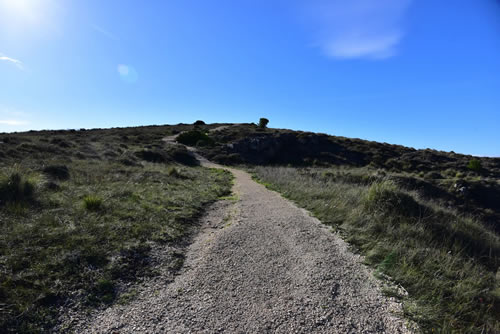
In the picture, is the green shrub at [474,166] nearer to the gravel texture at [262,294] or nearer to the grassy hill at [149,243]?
the grassy hill at [149,243]

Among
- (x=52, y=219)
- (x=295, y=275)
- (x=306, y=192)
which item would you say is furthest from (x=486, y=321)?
(x=52, y=219)

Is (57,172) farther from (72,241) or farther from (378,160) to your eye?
(378,160)

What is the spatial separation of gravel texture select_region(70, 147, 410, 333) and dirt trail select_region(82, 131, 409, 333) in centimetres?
1

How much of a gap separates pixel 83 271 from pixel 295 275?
348cm

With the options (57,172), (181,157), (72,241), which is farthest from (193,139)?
(72,241)

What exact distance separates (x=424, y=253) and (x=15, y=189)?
10.9 m

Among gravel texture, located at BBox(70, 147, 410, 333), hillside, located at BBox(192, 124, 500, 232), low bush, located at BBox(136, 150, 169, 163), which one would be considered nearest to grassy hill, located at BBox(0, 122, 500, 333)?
gravel texture, located at BBox(70, 147, 410, 333)

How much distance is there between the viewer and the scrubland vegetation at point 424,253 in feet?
10.0

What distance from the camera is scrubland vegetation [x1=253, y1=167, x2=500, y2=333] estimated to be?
3062 millimetres

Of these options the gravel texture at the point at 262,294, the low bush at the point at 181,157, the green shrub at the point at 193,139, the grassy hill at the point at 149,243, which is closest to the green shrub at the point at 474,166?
the grassy hill at the point at 149,243

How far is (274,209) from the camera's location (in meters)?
8.12

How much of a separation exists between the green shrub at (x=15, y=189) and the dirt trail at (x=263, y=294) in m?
5.32

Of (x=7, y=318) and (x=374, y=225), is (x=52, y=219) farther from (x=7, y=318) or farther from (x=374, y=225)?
(x=374, y=225)

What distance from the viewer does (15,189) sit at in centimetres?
668
